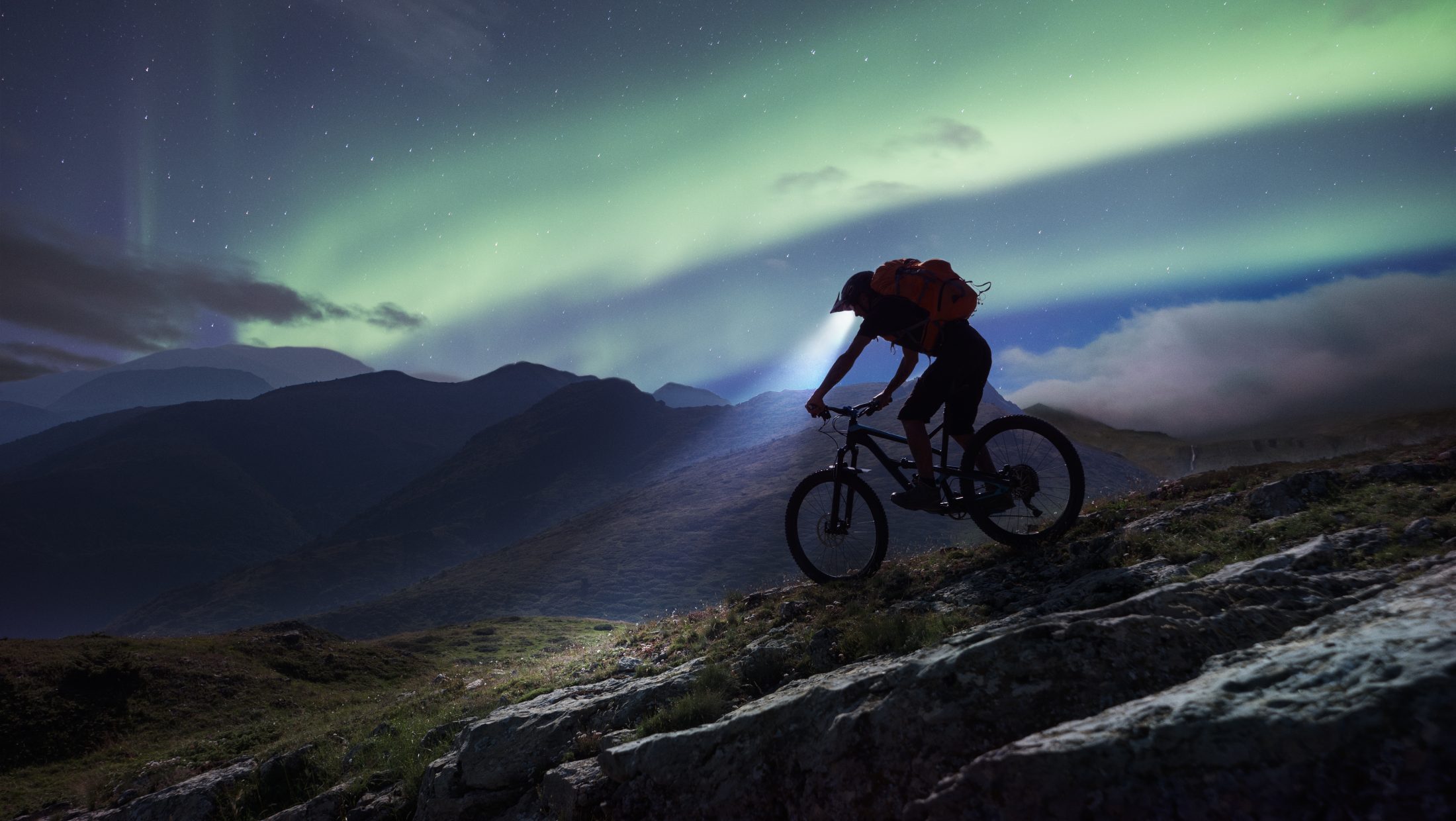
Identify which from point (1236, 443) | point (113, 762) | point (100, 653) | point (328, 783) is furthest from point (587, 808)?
point (100, 653)

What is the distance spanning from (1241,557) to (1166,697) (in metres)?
3.45

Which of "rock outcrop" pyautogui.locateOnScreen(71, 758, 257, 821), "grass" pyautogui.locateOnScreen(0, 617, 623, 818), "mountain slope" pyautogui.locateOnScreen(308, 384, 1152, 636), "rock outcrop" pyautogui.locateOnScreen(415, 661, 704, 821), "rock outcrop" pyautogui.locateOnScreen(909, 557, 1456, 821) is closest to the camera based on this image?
"rock outcrop" pyautogui.locateOnScreen(909, 557, 1456, 821)

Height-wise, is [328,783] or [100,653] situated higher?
[100,653]

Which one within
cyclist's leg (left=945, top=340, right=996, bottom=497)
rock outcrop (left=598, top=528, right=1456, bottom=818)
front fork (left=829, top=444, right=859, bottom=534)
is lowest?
rock outcrop (left=598, top=528, right=1456, bottom=818)

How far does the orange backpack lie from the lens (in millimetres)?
7812

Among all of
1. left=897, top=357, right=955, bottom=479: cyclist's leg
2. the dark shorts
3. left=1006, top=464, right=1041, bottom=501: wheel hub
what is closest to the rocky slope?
left=1006, top=464, right=1041, bottom=501: wheel hub

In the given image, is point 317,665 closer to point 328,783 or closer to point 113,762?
point 113,762

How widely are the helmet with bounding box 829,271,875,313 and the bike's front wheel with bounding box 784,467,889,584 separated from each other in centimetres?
230

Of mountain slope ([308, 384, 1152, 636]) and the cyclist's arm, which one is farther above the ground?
the cyclist's arm

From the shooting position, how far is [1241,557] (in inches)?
235

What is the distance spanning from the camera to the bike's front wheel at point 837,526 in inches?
359

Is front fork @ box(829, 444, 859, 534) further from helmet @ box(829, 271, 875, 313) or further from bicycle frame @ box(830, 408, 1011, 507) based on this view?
helmet @ box(829, 271, 875, 313)

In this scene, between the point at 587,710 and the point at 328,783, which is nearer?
the point at 587,710

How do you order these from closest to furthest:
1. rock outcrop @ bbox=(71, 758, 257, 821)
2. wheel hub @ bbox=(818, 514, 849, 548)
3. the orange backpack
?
1. the orange backpack
2. wheel hub @ bbox=(818, 514, 849, 548)
3. rock outcrop @ bbox=(71, 758, 257, 821)
